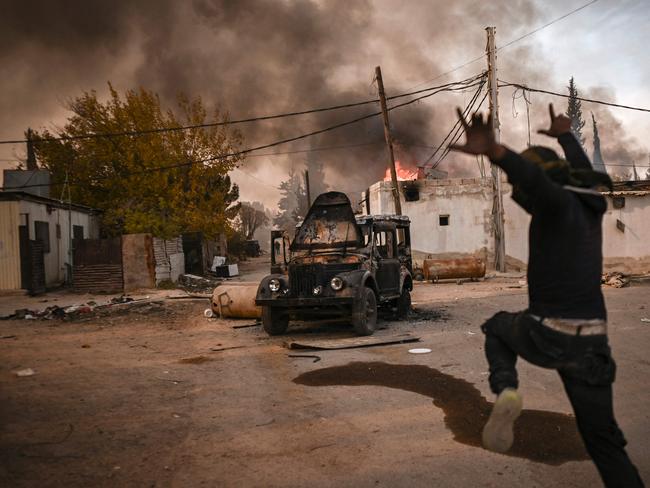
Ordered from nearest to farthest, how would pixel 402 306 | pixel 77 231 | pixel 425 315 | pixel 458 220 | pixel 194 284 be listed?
pixel 402 306 → pixel 425 315 → pixel 194 284 → pixel 77 231 → pixel 458 220

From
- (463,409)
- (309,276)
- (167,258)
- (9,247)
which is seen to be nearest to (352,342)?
(309,276)

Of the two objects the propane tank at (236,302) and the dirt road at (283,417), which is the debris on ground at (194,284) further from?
the dirt road at (283,417)

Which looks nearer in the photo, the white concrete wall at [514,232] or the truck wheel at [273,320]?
the truck wheel at [273,320]

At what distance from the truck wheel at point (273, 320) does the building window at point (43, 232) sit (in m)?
13.0

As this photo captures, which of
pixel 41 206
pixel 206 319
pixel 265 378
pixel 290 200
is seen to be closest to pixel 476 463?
pixel 265 378

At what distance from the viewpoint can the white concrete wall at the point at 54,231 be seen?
1878 cm

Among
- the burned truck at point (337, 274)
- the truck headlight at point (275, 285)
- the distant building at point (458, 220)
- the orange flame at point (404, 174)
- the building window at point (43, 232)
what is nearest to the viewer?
the burned truck at point (337, 274)

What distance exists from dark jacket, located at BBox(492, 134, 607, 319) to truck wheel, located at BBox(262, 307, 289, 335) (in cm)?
717

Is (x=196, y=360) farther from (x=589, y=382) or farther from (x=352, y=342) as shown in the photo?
(x=589, y=382)

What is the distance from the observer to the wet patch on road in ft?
12.3

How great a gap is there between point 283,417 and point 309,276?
4497 mm

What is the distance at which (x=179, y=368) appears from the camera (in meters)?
7.02

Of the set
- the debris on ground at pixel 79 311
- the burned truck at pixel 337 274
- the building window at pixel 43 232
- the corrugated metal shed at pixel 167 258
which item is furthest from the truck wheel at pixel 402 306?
the building window at pixel 43 232

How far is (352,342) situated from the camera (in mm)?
8328
